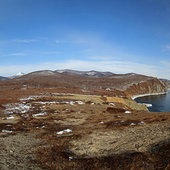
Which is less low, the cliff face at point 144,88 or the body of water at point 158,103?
the cliff face at point 144,88

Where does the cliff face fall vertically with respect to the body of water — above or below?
above

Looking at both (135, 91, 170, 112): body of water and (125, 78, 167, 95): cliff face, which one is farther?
(125, 78, 167, 95): cliff face

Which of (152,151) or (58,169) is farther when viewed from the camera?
(152,151)

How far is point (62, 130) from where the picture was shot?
16.3 meters

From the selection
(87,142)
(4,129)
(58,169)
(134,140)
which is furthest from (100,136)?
(4,129)

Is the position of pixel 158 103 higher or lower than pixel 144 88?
lower

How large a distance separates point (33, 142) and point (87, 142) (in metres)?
4.90

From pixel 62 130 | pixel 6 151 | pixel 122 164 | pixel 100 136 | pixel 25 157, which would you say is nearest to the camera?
pixel 122 164

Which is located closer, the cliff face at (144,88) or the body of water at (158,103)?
the body of water at (158,103)

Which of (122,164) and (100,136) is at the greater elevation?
(122,164)

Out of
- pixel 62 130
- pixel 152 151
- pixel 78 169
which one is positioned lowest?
pixel 62 130

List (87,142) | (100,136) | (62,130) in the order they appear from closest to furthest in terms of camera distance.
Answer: (87,142)
(100,136)
(62,130)

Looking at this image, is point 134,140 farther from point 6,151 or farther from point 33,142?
point 6,151

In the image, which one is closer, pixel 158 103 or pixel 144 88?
pixel 158 103
